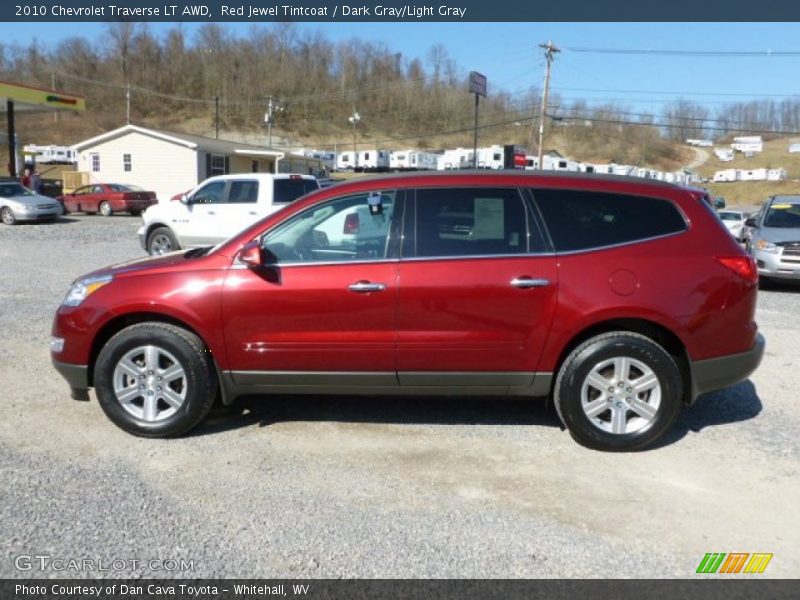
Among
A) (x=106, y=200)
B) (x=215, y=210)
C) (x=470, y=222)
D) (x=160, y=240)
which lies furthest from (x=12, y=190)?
(x=470, y=222)

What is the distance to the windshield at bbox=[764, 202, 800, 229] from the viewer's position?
40.5 feet

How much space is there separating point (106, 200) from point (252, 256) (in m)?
29.1

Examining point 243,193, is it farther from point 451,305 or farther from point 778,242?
point 451,305

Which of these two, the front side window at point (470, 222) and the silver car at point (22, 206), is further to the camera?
the silver car at point (22, 206)

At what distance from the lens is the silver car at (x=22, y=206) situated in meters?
23.0

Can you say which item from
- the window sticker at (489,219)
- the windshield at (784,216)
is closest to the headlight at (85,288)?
the window sticker at (489,219)

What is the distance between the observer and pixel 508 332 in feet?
14.1

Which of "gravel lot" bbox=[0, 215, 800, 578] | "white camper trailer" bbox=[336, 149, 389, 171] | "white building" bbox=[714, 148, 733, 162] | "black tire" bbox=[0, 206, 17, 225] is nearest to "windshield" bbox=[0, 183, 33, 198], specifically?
"black tire" bbox=[0, 206, 17, 225]

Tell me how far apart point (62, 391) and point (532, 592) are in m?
4.17

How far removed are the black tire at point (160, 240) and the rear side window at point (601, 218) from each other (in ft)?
36.5

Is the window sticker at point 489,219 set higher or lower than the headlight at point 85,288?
higher

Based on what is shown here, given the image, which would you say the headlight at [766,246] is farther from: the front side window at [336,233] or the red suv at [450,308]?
the front side window at [336,233]

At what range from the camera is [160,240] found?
1428 centimetres

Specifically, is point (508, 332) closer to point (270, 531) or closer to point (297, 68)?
point (270, 531)
